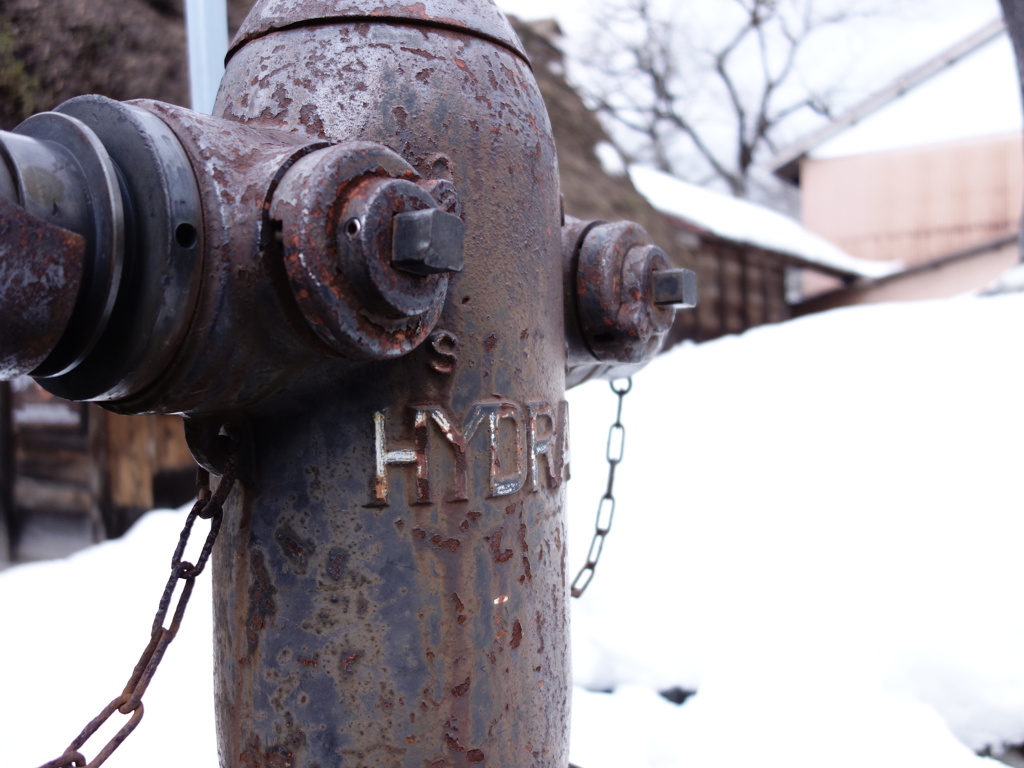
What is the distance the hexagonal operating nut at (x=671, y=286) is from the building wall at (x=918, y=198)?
10.6 metres

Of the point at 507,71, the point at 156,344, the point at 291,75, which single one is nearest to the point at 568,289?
the point at 507,71

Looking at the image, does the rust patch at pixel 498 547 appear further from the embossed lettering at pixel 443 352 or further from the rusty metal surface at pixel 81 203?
the rusty metal surface at pixel 81 203

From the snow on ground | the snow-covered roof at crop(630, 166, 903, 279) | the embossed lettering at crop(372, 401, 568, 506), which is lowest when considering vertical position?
the snow on ground

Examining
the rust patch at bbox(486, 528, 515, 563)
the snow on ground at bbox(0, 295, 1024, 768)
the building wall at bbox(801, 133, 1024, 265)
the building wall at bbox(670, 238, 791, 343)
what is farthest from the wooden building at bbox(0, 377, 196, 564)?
the building wall at bbox(801, 133, 1024, 265)

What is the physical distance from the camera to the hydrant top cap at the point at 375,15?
99cm

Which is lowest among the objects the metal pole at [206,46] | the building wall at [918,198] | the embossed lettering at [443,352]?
the embossed lettering at [443,352]

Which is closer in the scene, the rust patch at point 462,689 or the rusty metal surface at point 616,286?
the rust patch at point 462,689

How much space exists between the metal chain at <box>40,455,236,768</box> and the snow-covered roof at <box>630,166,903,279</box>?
673 centimetres

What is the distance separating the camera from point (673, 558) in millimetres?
2451

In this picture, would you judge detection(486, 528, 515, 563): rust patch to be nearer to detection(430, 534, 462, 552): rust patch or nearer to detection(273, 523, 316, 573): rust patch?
detection(430, 534, 462, 552): rust patch

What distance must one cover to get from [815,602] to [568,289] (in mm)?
1384

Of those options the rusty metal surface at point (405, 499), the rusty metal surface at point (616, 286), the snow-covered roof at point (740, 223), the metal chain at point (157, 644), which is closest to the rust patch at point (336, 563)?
the rusty metal surface at point (405, 499)

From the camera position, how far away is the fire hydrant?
0.78 meters

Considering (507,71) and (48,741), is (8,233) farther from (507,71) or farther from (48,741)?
(48,741)
